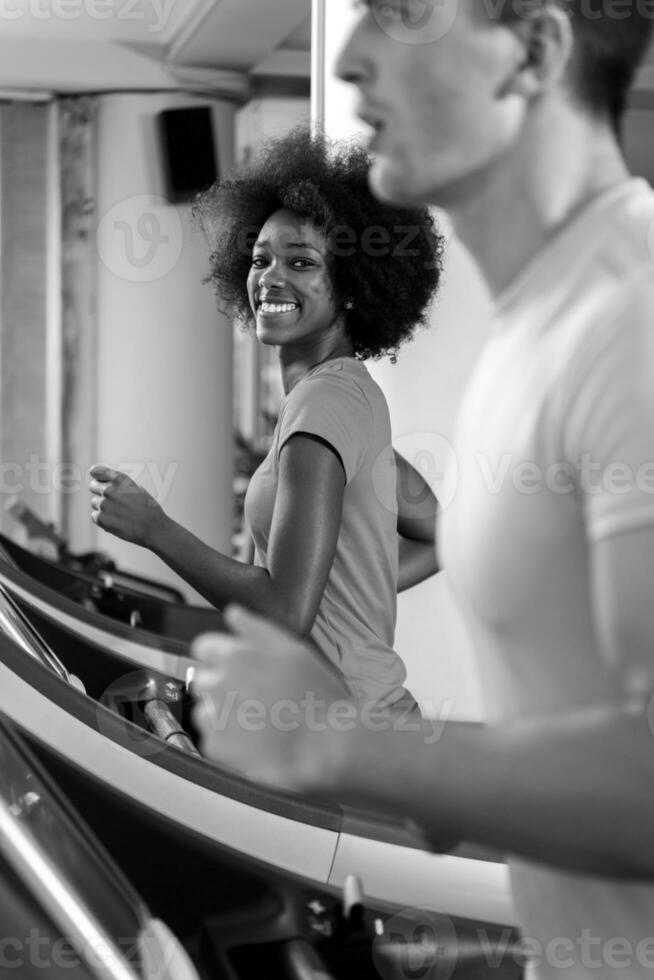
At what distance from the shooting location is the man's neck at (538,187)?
0.61m

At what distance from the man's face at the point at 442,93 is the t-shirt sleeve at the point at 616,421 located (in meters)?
0.11

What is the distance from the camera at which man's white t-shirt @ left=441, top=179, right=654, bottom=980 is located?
0.54 m

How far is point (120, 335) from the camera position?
5496 millimetres

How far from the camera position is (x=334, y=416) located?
1.59 metres

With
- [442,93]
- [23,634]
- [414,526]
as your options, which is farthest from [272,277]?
[442,93]

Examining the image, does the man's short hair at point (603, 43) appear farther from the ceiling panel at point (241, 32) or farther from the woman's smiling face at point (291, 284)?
the ceiling panel at point (241, 32)

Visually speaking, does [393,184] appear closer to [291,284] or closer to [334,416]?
[334,416]

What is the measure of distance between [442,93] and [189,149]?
16.5 feet

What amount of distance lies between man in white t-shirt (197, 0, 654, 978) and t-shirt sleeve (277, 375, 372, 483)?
0.90 m

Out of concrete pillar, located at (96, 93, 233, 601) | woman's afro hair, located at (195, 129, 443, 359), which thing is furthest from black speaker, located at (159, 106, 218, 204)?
woman's afro hair, located at (195, 129, 443, 359)

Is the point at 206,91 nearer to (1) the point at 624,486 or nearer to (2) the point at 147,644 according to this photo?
(2) the point at 147,644

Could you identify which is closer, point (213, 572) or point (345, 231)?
point (213, 572)

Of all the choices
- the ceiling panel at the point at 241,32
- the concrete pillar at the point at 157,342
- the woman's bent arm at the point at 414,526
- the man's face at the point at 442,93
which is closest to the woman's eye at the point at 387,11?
the man's face at the point at 442,93

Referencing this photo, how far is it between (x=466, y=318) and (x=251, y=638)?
1831mm
